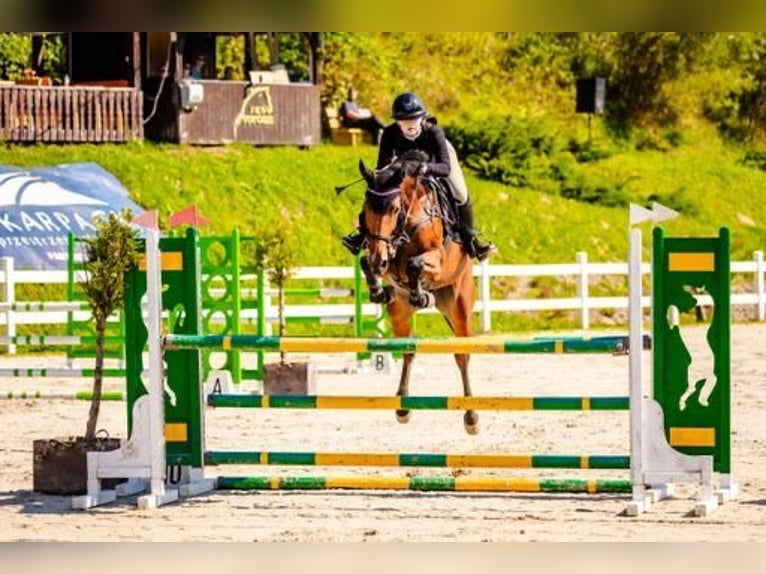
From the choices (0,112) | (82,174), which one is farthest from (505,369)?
(0,112)

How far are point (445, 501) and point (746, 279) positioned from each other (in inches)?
664

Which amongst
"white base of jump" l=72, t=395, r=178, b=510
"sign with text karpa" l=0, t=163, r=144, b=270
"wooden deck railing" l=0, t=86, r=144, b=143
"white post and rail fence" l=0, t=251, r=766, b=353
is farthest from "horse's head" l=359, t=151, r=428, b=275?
"wooden deck railing" l=0, t=86, r=144, b=143

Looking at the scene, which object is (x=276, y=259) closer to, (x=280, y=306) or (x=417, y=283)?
(x=280, y=306)

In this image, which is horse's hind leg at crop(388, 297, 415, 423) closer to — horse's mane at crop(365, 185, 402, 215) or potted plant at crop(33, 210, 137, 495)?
horse's mane at crop(365, 185, 402, 215)

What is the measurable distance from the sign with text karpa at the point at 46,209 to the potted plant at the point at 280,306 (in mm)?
5592

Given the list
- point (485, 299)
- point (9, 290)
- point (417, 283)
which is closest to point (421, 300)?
point (417, 283)

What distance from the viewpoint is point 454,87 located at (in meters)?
28.2

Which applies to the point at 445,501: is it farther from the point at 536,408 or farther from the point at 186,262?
the point at 186,262

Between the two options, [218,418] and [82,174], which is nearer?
[218,418]

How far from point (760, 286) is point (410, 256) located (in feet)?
44.1

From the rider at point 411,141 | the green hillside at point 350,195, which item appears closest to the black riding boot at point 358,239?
the rider at point 411,141

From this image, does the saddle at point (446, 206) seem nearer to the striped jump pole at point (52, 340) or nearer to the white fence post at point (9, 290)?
the striped jump pole at point (52, 340)

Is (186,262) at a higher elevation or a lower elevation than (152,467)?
higher

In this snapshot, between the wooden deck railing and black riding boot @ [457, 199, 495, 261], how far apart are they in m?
13.3
